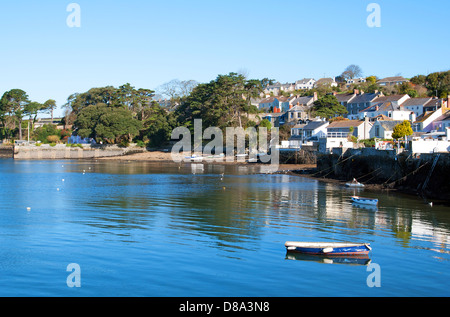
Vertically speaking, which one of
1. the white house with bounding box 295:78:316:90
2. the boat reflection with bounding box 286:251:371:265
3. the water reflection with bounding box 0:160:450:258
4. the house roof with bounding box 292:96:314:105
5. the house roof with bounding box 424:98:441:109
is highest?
the white house with bounding box 295:78:316:90

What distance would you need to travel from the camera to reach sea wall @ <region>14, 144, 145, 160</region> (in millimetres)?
122125

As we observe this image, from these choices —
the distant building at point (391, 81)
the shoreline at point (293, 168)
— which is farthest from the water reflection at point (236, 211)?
the distant building at point (391, 81)

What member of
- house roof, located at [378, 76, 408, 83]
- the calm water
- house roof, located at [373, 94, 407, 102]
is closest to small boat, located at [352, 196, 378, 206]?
the calm water

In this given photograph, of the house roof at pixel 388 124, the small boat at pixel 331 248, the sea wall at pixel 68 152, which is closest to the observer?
the small boat at pixel 331 248

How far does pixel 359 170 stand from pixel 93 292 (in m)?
48.0

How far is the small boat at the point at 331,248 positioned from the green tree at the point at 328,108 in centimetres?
8903

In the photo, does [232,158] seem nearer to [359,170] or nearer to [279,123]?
[279,123]

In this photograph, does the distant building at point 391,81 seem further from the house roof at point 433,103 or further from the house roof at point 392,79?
the house roof at point 433,103

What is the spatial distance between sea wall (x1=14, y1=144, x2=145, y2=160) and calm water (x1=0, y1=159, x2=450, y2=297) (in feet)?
250

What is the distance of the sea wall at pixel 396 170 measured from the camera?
4416cm

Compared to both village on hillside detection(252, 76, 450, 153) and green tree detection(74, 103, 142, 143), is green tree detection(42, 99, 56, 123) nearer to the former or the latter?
green tree detection(74, 103, 142, 143)

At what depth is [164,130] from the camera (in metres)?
118

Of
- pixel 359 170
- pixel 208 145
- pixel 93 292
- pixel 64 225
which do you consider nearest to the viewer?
pixel 93 292
